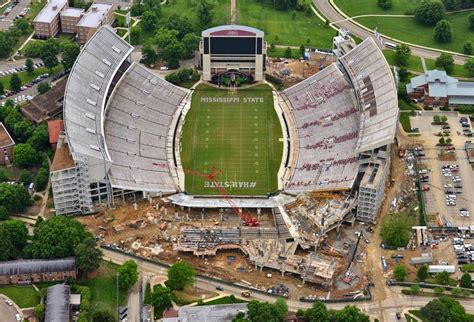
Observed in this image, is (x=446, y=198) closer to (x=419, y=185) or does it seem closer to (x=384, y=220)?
(x=419, y=185)

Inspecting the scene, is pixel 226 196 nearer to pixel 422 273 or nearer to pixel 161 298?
pixel 161 298

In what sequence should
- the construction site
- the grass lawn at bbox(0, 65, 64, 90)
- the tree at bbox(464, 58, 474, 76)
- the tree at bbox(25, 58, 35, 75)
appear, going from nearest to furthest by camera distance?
1. the construction site
2. the grass lawn at bbox(0, 65, 64, 90)
3. the tree at bbox(25, 58, 35, 75)
4. the tree at bbox(464, 58, 474, 76)

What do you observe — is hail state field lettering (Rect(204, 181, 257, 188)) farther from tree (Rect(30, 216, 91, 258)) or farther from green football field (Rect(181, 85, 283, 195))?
tree (Rect(30, 216, 91, 258))

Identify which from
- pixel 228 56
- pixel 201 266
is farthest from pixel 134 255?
pixel 228 56

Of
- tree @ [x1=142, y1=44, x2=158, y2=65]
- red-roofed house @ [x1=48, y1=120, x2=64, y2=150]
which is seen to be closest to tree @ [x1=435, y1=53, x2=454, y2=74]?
tree @ [x1=142, y1=44, x2=158, y2=65]

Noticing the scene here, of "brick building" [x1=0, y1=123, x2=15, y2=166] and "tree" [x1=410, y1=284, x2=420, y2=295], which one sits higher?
"brick building" [x1=0, y1=123, x2=15, y2=166]

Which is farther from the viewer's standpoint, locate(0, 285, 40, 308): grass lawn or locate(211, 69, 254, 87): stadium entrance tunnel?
locate(211, 69, 254, 87): stadium entrance tunnel
